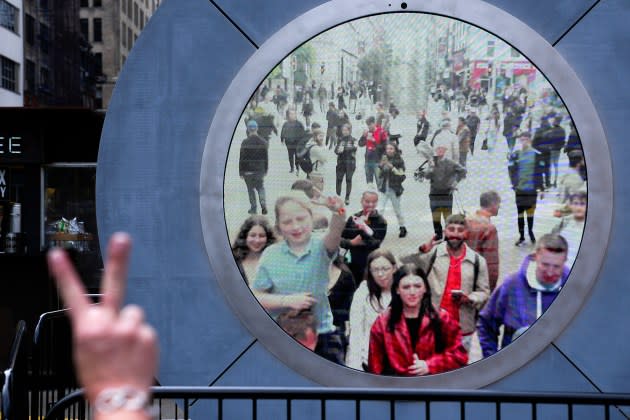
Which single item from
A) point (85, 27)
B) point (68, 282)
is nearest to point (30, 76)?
point (85, 27)

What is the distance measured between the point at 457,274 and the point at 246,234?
1.38 meters

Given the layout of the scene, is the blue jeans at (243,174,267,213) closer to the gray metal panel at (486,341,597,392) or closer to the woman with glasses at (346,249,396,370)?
the woman with glasses at (346,249,396,370)

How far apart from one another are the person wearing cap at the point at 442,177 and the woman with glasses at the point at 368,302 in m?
0.45

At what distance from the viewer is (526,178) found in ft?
17.4

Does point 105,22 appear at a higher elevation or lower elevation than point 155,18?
higher

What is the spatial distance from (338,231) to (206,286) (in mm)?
940

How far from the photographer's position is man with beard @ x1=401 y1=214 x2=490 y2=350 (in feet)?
17.7

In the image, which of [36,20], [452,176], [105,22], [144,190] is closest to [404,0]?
[452,176]

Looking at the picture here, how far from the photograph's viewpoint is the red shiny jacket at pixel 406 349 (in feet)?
17.8

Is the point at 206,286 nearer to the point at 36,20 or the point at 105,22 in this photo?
the point at 36,20

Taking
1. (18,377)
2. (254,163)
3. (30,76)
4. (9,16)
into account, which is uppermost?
(9,16)

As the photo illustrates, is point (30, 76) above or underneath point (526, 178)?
above

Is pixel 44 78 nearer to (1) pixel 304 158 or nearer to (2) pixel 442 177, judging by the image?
(1) pixel 304 158

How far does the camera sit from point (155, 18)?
554cm
